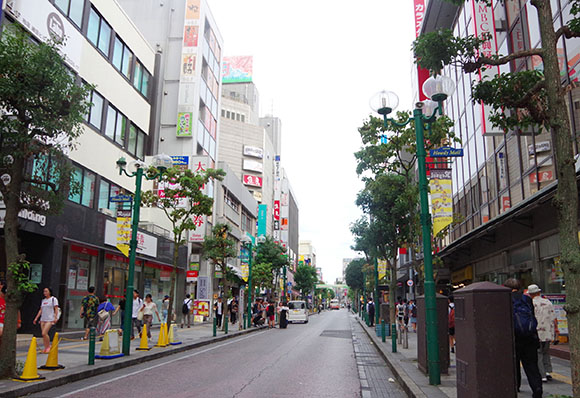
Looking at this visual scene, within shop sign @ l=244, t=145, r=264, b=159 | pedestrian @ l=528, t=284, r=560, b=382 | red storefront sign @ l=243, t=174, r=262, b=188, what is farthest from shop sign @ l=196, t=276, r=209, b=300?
shop sign @ l=244, t=145, r=264, b=159

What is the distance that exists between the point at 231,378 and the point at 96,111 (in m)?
16.7

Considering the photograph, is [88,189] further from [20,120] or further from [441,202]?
[441,202]

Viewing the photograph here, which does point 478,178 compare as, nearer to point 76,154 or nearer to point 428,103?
point 428,103

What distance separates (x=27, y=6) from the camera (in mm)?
17094

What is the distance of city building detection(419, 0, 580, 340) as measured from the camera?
48.4 feet

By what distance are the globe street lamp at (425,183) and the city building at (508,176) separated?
7.41 ft

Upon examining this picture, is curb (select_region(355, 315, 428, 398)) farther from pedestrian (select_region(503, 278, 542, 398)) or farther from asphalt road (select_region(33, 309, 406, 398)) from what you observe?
pedestrian (select_region(503, 278, 542, 398))

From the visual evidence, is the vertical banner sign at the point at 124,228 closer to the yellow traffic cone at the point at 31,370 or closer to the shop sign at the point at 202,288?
the yellow traffic cone at the point at 31,370

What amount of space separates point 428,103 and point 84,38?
16569 mm

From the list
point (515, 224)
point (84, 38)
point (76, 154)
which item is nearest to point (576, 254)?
point (515, 224)

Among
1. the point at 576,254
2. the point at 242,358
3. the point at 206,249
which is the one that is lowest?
the point at 242,358

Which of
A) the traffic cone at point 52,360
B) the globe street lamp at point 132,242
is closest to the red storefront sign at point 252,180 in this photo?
the globe street lamp at point 132,242

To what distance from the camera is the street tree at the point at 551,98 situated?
19.3 feet

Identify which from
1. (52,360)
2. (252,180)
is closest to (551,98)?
(52,360)
